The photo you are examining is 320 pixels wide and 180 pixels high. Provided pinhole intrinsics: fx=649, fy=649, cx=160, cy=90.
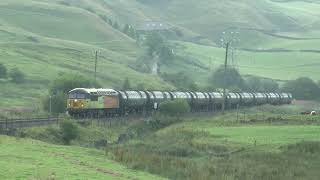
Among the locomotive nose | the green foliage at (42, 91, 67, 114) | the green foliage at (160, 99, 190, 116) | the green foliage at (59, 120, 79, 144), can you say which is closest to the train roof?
the locomotive nose

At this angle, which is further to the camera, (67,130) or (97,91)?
(97,91)

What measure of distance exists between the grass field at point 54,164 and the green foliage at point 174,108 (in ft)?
191

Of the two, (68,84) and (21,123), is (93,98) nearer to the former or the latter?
(68,84)

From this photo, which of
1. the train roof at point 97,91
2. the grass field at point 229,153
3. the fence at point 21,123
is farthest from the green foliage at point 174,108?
the fence at point 21,123

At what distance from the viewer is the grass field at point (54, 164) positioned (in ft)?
130

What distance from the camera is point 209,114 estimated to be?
130 metres

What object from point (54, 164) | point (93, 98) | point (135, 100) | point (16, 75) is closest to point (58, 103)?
point (93, 98)

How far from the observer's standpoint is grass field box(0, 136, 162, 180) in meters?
39.7

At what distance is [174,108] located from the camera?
384 feet

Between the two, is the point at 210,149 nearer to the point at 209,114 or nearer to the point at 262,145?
the point at 262,145

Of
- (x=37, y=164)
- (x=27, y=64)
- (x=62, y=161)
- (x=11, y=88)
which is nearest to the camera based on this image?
(x=37, y=164)

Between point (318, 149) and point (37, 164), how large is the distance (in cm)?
2901

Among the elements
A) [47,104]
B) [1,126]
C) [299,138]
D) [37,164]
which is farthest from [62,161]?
[47,104]

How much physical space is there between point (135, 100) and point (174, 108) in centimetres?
791
